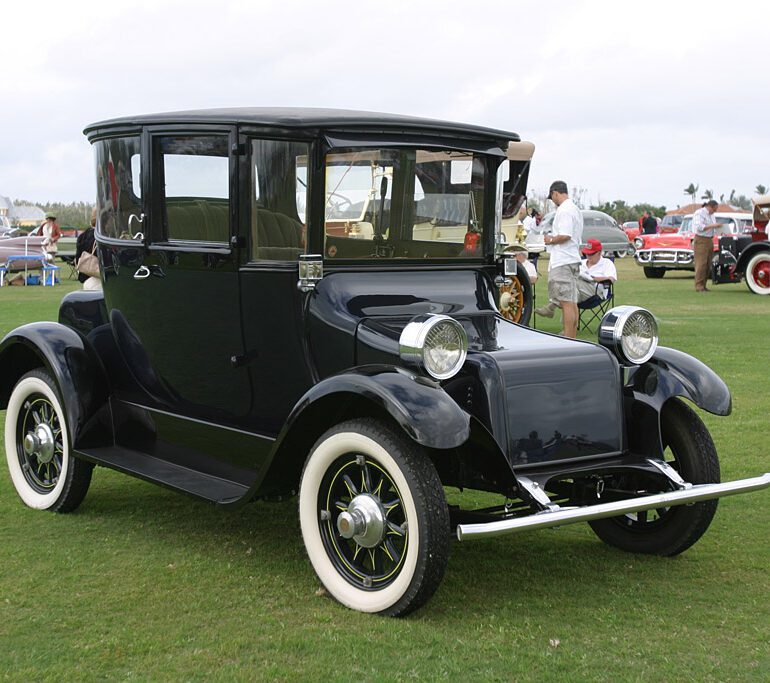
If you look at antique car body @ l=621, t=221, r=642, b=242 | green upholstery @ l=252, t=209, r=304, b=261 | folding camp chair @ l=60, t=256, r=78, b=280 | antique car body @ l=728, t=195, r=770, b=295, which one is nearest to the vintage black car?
green upholstery @ l=252, t=209, r=304, b=261

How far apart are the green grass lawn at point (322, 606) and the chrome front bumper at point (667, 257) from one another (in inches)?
896

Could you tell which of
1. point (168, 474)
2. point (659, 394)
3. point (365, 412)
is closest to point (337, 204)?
point (365, 412)

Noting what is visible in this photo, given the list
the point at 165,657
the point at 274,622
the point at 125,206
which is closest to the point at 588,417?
the point at 274,622

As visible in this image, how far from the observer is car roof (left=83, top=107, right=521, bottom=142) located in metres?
4.72

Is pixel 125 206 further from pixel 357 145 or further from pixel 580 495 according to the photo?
pixel 580 495

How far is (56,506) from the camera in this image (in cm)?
574

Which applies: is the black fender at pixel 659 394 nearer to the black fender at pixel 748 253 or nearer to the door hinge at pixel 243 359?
the door hinge at pixel 243 359

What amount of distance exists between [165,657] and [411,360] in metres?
1.42

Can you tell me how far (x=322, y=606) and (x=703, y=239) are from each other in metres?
19.2

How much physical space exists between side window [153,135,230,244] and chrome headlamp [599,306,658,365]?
1.79 meters

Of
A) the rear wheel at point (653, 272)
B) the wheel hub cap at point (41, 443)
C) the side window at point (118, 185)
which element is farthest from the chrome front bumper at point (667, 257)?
the wheel hub cap at point (41, 443)

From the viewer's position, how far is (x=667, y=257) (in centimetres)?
2800

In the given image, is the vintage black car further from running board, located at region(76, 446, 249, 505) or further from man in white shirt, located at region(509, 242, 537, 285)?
man in white shirt, located at region(509, 242, 537, 285)

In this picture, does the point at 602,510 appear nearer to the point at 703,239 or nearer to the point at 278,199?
the point at 278,199
